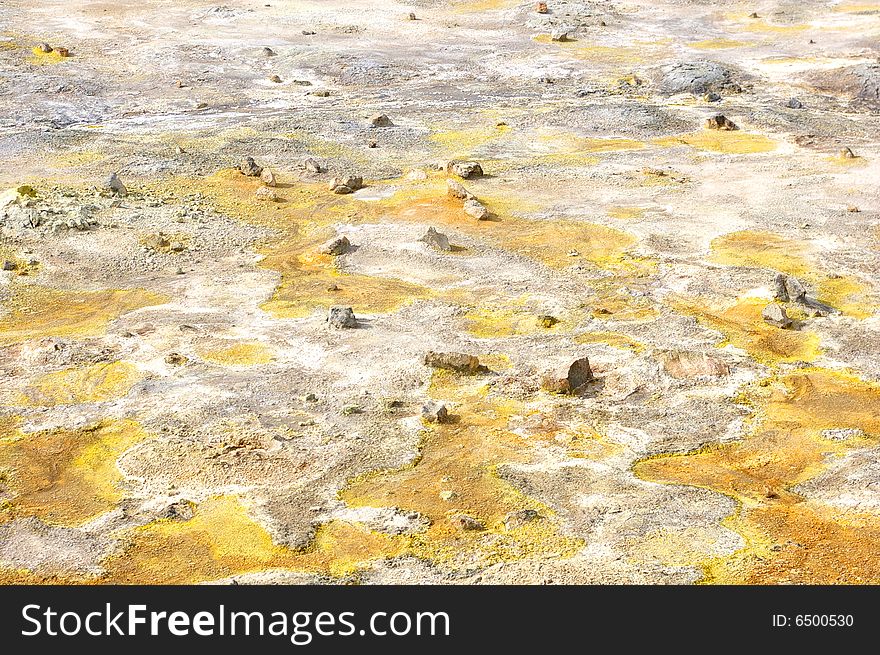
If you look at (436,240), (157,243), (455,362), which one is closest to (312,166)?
(157,243)

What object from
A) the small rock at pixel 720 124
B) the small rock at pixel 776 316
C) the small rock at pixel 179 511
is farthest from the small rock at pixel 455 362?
the small rock at pixel 720 124

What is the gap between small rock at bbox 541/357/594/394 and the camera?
9.70 metres

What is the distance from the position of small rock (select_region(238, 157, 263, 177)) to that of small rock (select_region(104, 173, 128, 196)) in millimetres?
2265

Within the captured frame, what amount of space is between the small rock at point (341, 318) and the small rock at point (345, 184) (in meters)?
6.02

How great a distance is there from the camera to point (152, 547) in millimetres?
7188

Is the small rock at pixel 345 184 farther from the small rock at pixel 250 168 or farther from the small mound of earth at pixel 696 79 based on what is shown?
the small mound of earth at pixel 696 79

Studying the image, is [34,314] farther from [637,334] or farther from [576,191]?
[576,191]

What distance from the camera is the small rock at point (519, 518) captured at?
7375mm

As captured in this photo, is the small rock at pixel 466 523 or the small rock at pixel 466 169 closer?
the small rock at pixel 466 523

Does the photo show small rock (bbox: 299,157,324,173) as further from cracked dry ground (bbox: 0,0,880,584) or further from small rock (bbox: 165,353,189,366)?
small rock (bbox: 165,353,189,366)

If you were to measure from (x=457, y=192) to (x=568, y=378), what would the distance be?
7306 mm

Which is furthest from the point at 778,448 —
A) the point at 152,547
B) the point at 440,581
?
the point at 152,547

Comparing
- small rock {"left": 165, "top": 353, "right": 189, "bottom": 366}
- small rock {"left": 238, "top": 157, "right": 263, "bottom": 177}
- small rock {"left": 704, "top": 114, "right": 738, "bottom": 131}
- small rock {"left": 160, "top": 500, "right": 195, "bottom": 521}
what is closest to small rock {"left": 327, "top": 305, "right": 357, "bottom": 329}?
small rock {"left": 165, "top": 353, "right": 189, "bottom": 366}

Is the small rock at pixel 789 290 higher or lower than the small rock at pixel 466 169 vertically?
lower
